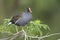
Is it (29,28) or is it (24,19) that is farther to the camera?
(24,19)

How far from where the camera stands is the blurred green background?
4301mm

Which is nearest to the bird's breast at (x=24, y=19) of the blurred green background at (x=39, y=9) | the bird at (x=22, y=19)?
the bird at (x=22, y=19)

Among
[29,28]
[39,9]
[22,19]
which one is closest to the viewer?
[29,28]

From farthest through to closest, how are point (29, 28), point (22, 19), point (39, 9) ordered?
point (39, 9), point (22, 19), point (29, 28)

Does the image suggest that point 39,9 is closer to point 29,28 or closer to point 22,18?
point 22,18

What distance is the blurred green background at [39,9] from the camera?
4.30 metres

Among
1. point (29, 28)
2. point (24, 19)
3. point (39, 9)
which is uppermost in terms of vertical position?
point (39, 9)

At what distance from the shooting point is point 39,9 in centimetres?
447

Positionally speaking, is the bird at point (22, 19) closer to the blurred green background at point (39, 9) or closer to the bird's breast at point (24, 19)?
the bird's breast at point (24, 19)

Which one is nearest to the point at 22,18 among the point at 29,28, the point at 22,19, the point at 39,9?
the point at 22,19

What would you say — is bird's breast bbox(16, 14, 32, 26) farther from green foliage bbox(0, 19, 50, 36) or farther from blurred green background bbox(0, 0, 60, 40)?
blurred green background bbox(0, 0, 60, 40)

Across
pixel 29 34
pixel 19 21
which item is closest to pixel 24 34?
pixel 29 34

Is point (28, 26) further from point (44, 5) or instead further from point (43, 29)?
point (44, 5)

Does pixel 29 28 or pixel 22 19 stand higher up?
pixel 22 19
